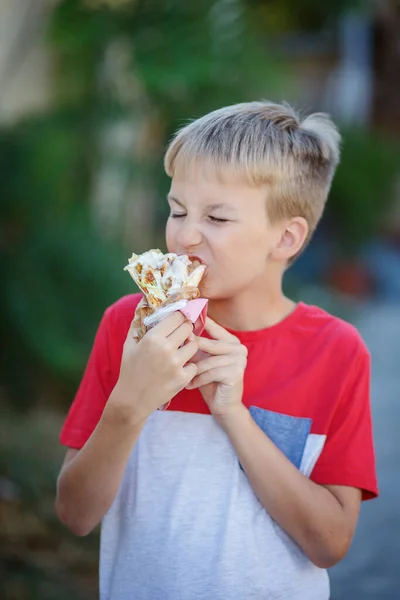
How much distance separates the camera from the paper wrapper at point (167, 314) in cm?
183

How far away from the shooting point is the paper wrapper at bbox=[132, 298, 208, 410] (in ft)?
6.02

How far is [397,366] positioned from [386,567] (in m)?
3.91

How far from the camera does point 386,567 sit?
4.01m

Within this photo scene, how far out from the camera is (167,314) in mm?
1836

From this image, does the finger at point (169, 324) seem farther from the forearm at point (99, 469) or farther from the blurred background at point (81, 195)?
the blurred background at point (81, 195)

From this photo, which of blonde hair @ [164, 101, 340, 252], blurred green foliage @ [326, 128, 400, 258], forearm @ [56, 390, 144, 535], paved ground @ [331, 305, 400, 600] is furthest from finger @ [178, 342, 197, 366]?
blurred green foliage @ [326, 128, 400, 258]

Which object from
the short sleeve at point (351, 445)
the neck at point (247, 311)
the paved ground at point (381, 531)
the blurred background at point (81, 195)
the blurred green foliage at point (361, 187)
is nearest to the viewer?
the short sleeve at point (351, 445)

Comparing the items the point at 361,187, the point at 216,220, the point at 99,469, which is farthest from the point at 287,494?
the point at 361,187

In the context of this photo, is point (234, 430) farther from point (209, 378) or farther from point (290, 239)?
→ point (290, 239)

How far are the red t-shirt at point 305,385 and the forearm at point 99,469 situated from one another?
13 cm

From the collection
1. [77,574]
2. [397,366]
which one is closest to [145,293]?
[77,574]

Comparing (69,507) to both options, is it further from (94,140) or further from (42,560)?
(94,140)

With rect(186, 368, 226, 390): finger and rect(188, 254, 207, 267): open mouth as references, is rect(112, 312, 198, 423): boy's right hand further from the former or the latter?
rect(188, 254, 207, 267): open mouth

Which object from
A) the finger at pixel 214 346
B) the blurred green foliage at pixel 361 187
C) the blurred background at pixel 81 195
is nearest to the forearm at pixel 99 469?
the finger at pixel 214 346
